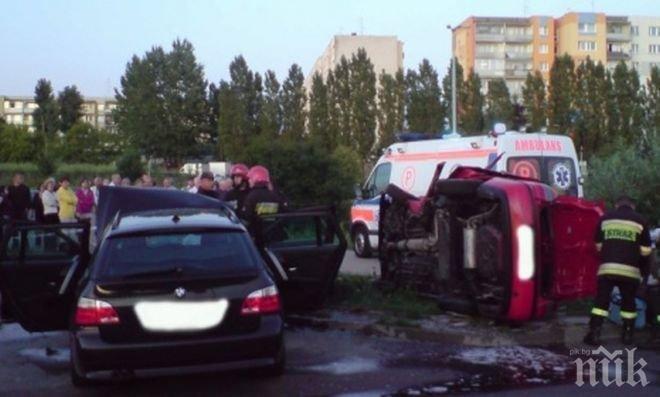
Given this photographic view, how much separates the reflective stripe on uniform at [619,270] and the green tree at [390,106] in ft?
141

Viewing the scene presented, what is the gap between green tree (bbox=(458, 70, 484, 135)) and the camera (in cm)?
5025

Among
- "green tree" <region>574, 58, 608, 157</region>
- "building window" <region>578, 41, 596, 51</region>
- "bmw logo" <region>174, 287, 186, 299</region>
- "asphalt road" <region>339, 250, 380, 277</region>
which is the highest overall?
"building window" <region>578, 41, 596, 51</region>

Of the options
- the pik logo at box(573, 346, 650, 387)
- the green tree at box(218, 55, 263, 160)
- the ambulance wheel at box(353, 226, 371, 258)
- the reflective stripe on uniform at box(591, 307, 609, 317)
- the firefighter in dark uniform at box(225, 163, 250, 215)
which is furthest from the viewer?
the green tree at box(218, 55, 263, 160)

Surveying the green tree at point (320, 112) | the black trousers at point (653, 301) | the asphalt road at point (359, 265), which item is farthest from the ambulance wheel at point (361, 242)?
the green tree at point (320, 112)

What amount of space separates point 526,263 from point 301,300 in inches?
94.2

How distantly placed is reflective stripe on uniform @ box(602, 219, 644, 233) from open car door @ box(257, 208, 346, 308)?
2.78 metres

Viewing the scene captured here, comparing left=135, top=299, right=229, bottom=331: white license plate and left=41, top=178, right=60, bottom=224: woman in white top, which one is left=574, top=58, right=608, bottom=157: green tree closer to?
left=41, top=178, right=60, bottom=224: woman in white top

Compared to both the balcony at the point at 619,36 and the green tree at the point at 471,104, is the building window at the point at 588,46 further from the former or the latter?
the green tree at the point at 471,104

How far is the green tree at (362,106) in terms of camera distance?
52312mm

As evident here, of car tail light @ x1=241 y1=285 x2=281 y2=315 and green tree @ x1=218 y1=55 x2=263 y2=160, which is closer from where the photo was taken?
car tail light @ x1=241 y1=285 x2=281 y2=315

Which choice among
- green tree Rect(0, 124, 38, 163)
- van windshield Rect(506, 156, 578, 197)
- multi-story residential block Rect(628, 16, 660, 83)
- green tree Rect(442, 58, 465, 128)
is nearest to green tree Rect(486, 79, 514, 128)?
green tree Rect(442, 58, 465, 128)

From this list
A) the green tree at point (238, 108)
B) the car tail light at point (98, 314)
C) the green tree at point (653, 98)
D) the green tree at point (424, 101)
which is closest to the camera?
the car tail light at point (98, 314)

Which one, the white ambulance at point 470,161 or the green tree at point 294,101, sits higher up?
the green tree at point 294,101

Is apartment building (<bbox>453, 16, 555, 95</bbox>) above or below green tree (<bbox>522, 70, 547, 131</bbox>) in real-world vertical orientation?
above
